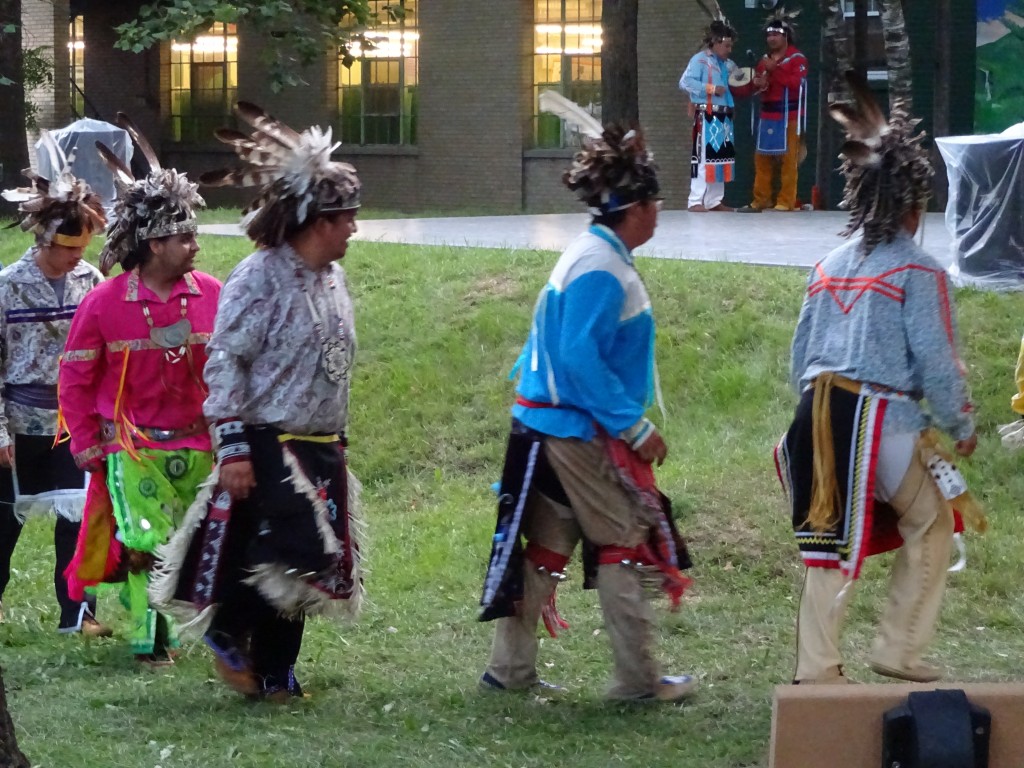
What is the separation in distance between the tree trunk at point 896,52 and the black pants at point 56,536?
5844mm

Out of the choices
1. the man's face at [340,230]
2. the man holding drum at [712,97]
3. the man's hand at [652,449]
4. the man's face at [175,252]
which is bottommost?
the man's hand at [652,449]

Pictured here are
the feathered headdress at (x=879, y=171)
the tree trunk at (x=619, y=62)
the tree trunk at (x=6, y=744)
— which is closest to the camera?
the tree trunk at (x=6, y=744)

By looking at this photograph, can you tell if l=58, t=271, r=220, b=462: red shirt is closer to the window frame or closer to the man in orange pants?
the man in orange pants

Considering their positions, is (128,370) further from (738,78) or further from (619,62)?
(738,78)

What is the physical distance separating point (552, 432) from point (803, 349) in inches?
35.1

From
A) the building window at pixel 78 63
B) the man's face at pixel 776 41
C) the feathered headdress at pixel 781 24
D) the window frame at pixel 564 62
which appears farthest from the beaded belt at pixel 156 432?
the building window at pixel 78 63

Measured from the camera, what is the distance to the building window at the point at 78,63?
2828 cm

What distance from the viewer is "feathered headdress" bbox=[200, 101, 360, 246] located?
4992mm

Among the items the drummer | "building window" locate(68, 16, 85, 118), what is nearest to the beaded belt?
the drummer

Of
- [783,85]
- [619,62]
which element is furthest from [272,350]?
[783,85]

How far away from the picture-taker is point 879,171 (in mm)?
4910

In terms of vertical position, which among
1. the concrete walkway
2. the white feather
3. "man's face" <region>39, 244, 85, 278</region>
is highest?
the white feather

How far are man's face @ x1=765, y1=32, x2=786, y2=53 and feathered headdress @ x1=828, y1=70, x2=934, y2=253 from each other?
11.5 meters

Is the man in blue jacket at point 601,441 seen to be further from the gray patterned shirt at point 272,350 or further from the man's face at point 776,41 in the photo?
the man's face at point 776,41
